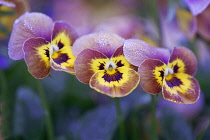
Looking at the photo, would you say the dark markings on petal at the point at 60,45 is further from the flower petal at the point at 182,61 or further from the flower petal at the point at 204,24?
the flower petal at the point at 204,24

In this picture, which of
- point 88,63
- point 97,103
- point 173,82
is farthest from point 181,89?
point 97,103

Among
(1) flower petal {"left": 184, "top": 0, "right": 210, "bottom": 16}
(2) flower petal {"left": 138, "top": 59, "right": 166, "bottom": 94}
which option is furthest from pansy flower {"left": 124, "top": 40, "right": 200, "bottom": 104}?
(1) flower petal {"left": 184, "top": 0, "right": 210, "bottom": 16}

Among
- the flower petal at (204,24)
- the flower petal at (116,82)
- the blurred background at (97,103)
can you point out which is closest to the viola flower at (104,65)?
the flower petal at (116,82)

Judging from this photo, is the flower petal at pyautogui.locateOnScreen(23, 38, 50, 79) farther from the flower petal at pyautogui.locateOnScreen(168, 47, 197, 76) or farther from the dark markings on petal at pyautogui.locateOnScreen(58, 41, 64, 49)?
the flower petal at pyautogui.locateOnScreen(168, 47, 197, 76)

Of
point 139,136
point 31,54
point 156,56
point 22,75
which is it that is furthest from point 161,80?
point 22,75

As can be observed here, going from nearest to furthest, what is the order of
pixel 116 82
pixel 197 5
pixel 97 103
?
1. pixel 116 82
2. pixel 197 5
3. pixel 97 103

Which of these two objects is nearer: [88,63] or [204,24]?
[88,63]

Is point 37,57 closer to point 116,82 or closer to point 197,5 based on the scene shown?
point 116,82

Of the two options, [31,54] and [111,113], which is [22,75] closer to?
[111,113]
